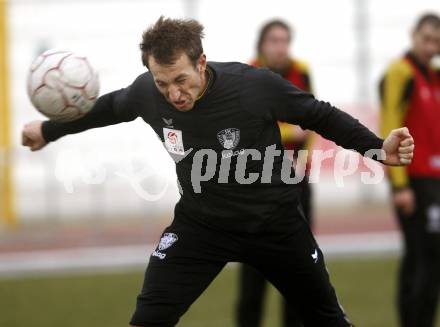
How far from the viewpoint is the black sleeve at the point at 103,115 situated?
4414 millimetres

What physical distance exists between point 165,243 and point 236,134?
605 millimetres

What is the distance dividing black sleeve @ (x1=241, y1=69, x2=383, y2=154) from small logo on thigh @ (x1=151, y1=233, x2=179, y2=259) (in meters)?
0.69

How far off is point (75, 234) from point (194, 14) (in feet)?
15.8

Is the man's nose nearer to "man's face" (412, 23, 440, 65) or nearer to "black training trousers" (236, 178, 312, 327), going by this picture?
"black training trousers" (236, 178, 312, 327)

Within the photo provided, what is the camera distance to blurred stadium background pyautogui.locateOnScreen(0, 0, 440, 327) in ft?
31.6

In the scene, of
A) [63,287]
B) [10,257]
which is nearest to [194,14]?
[10,257]

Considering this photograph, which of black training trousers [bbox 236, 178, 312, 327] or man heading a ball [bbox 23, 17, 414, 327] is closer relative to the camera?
man heading a ball [bbox 23, 17, 414, 327]

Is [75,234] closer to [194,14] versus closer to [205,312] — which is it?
[194,14]

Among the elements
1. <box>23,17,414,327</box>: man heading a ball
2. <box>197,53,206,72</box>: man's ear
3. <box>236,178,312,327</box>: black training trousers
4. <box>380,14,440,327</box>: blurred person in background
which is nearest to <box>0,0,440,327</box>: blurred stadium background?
<box>236,178,312,327</box>: black training trousers

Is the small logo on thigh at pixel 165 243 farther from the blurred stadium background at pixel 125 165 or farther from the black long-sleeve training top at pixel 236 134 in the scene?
the blurred stadium background at pixel 125 165

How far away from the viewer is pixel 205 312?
24.2ft

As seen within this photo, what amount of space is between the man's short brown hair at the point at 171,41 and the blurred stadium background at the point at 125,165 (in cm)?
434

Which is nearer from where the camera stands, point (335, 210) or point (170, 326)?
point (170, 326)

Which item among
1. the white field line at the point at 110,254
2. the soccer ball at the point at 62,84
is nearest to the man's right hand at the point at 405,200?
the soccer ball at the point at 62,84
